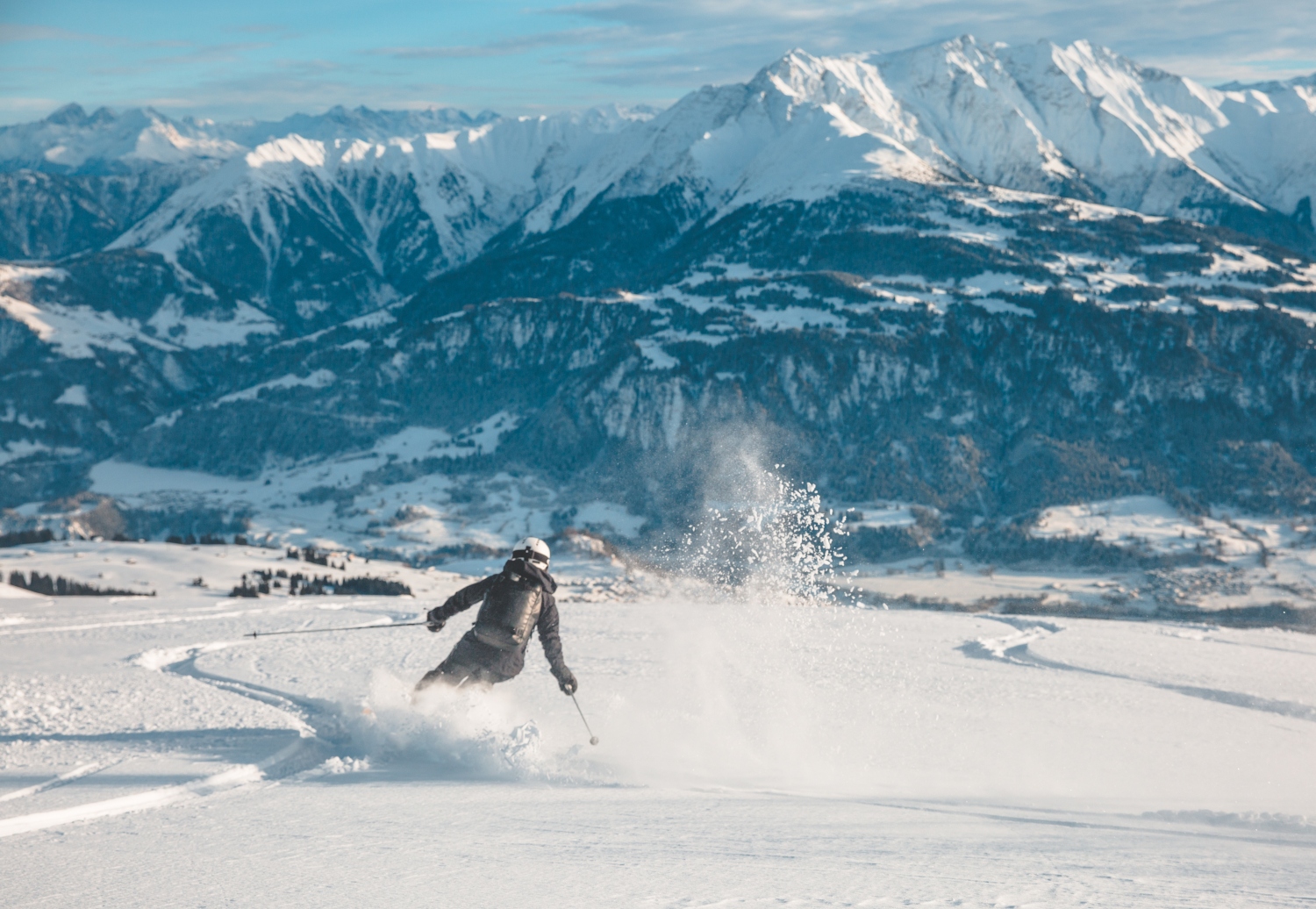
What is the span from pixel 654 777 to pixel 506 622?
3.46 meters

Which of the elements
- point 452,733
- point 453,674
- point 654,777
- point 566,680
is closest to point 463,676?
point 453,674

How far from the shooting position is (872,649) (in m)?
35.2

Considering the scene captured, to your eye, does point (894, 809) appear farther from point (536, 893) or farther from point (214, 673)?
point (214, 673)

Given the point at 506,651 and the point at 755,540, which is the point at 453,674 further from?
the point at 755,540

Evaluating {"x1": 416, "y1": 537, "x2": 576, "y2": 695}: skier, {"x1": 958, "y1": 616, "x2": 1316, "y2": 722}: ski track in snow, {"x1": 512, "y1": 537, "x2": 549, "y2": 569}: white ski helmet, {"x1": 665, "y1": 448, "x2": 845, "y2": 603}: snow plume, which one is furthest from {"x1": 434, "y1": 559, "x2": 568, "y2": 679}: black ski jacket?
{"x1": 665, "y1": 448, "x2": 845, "y2": 603}: snow plume

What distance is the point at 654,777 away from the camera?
17.6 meters

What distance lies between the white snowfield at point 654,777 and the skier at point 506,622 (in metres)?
0.54

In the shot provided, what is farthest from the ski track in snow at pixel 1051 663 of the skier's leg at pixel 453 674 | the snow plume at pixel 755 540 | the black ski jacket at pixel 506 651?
the snow plume at pixel 755 540

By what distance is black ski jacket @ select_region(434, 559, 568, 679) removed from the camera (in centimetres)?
1880

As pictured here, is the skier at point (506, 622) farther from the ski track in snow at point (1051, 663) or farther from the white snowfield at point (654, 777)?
the ski track in snow at point (1051, 663)

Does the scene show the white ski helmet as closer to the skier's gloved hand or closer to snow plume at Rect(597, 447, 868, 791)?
the skier's gloved hand

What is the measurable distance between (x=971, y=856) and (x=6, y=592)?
58.5m

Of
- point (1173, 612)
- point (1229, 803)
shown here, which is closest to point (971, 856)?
point (1229, 803)

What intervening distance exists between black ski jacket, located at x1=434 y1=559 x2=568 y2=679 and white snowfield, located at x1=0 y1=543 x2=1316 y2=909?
0.63 metres
